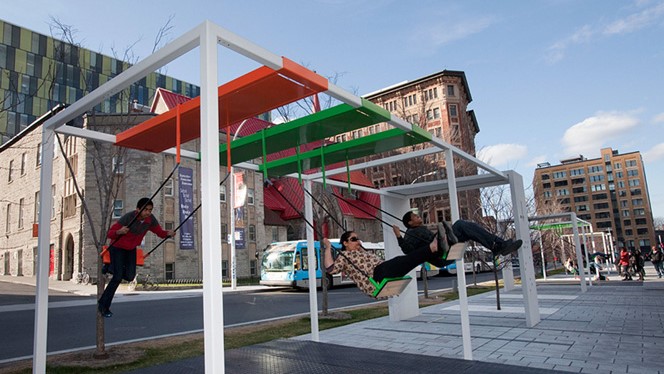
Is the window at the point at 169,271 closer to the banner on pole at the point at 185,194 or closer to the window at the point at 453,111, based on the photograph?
the banner on pole at the point at 185,194

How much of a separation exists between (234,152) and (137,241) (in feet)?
6.93

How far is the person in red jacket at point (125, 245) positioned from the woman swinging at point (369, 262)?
8.93ft

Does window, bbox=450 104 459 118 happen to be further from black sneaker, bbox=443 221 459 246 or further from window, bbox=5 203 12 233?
black sneaker, bbox=443 221 459 246

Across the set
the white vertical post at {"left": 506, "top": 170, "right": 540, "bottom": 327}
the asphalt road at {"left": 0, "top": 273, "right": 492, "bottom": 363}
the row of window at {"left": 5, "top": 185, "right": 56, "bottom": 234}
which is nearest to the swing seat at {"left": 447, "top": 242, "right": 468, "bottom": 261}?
the white vertical post at {"left": 506, "top": 170, "right": 540, "bottom": 327}

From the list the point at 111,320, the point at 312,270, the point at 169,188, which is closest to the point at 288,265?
the point at 111,320

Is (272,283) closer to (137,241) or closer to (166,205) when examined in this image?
(166,205)

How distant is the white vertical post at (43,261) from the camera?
579 cm

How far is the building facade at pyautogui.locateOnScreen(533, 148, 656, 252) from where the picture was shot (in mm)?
129125

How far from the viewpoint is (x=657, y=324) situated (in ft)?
30.2

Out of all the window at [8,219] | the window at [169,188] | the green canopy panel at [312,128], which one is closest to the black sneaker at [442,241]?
the green canopy panel at [312,128]

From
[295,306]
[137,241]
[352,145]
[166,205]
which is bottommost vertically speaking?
[295,306]

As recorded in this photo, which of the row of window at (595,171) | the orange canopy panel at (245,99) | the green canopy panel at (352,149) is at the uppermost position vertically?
the row of window at (595,171)

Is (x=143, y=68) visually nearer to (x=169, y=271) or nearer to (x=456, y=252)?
(x=456, y=252)

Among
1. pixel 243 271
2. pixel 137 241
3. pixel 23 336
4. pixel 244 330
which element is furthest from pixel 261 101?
pixel 243 271
